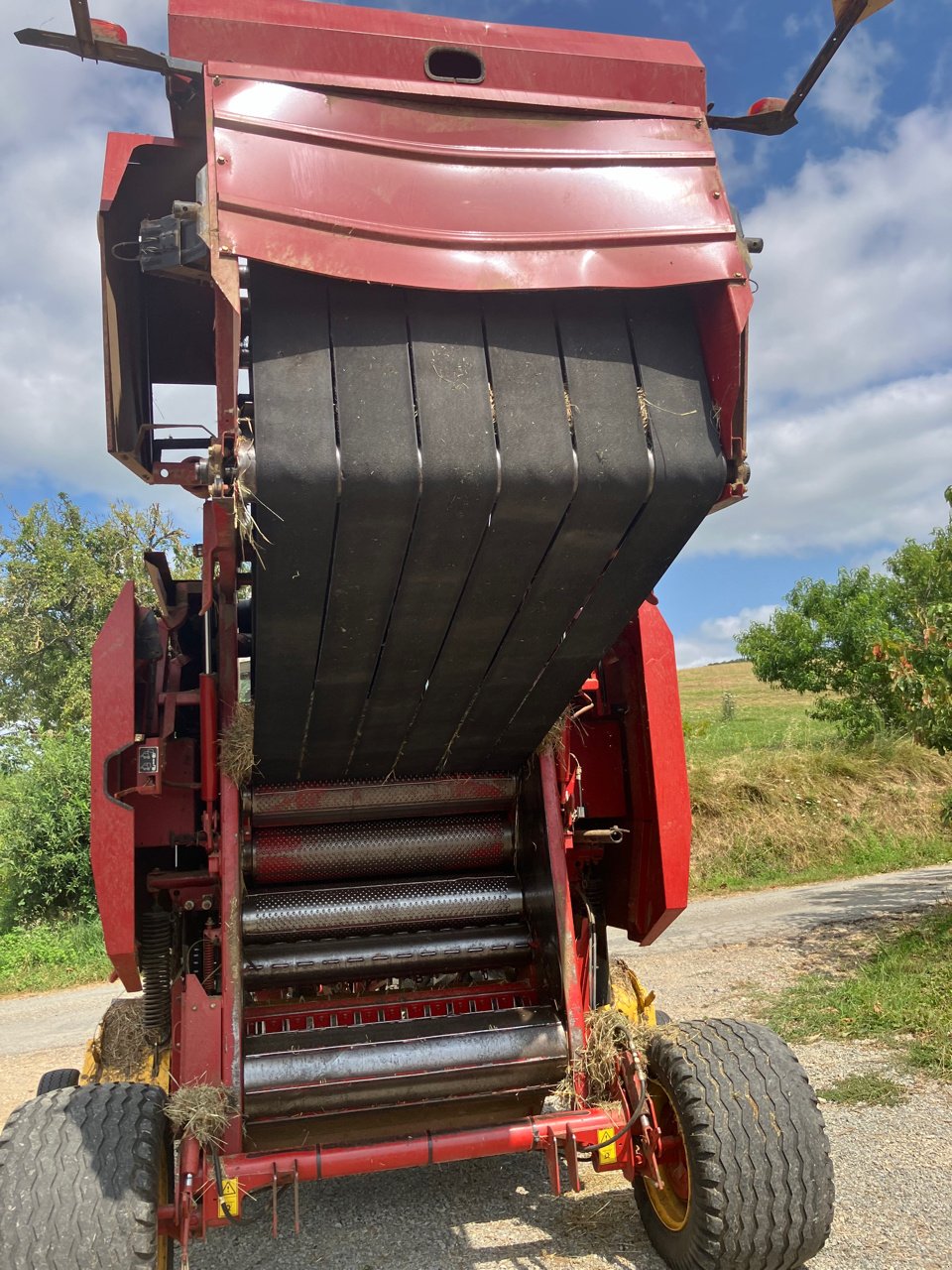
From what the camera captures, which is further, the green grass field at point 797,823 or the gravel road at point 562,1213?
the green grass field at point 797,823

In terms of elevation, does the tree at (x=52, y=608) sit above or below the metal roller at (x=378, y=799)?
above

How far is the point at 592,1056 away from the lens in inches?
146

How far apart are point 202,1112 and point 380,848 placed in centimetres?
127

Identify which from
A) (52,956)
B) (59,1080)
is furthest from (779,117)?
(52,956)

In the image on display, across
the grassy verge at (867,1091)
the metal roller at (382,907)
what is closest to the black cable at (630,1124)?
the metal roller at (382,907)

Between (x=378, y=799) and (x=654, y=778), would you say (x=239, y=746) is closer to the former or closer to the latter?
(x=378, y=799)

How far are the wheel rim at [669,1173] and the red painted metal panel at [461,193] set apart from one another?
289 cm

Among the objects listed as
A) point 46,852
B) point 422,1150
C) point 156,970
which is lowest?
point 422,1150

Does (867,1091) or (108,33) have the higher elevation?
(108,33)

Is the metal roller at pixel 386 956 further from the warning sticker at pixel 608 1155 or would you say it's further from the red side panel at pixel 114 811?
the warning sticker at pixel 608 1155

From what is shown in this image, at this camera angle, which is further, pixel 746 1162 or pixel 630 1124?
pixel 630 1124

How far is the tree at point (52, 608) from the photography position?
78.2 ft

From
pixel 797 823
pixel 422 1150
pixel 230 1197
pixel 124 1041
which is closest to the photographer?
pixel 230 1197

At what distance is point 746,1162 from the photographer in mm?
3291
